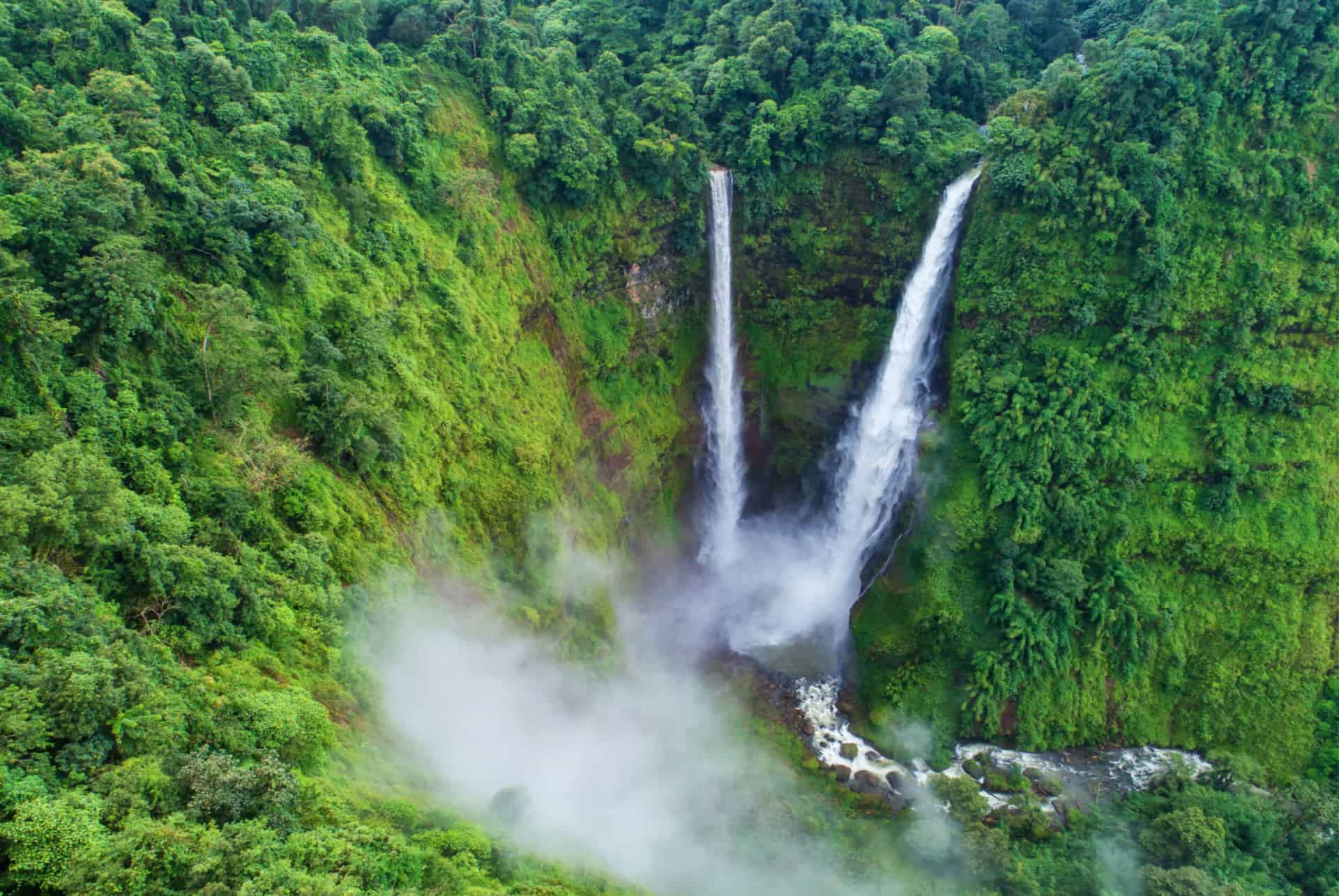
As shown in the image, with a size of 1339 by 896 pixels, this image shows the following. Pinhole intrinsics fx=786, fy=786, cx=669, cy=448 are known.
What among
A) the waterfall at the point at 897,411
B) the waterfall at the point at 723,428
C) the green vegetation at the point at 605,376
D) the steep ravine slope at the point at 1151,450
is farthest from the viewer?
the waterfall at the point at 723,428

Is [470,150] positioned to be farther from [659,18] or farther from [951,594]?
[951,594]

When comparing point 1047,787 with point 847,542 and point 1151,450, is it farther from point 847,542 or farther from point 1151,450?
point 1151,450

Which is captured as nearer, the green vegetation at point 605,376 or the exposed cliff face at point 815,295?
the green vegetation at point 605,376

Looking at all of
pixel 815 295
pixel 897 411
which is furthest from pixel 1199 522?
pixel 815 295

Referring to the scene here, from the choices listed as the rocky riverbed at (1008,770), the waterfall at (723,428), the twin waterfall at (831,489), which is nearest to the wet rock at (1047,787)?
the rocky riverbed at (1008,770)

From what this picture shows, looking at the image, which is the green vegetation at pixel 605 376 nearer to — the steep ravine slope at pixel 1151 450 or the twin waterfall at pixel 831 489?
the steep ravine slope at pixel 1151 450

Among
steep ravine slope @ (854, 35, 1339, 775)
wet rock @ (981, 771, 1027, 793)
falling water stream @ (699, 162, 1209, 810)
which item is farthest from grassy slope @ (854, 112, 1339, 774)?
wet rock @ (981, 771, 1027, 793)
